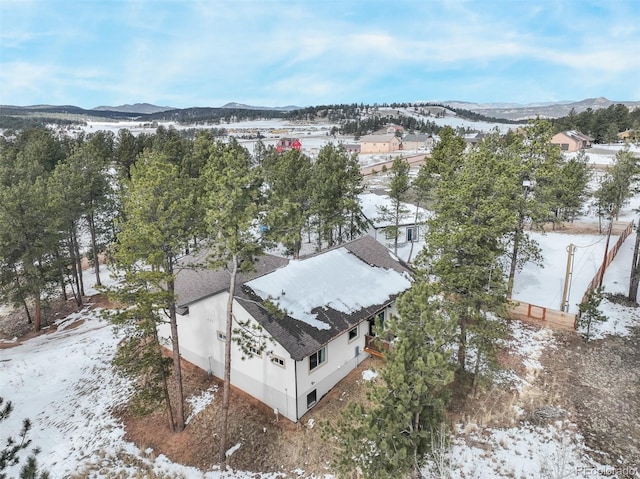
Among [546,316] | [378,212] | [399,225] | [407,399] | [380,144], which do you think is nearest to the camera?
[407,399]

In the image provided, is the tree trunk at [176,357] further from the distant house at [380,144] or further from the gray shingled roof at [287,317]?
the distant house at [380,144]

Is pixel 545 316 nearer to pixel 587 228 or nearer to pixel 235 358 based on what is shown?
pixel 235 358

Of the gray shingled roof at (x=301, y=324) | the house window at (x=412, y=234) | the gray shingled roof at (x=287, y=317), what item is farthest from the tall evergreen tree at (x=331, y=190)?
the house window at (x=412, y=234)

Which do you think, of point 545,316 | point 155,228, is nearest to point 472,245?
point 155,228

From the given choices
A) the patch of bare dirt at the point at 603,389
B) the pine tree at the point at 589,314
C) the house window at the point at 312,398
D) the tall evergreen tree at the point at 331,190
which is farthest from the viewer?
the tall evergreen tree at the point at 331,190

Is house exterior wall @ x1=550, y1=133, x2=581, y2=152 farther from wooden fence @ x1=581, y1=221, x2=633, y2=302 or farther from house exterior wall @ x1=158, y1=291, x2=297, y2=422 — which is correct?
house exterior wall @ x1=158, y1=291, x2=297, y2=422
